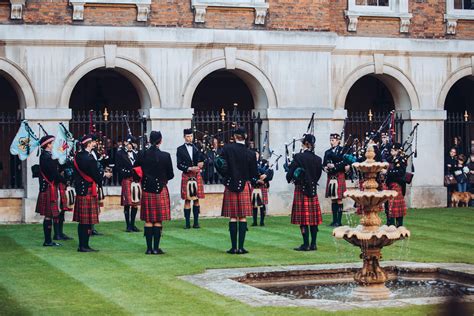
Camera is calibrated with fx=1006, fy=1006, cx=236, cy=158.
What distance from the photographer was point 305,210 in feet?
46.5

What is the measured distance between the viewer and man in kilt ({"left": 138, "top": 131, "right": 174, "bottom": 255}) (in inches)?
550

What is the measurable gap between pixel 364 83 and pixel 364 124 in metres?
2.13

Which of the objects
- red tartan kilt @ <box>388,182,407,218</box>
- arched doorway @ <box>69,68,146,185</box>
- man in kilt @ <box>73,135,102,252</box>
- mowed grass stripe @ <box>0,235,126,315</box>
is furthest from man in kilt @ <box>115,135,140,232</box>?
arched doorway @ <box>69,68,146,185</box>

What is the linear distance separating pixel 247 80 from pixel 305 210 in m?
8.36

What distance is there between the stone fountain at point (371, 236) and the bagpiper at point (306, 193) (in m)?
3.20

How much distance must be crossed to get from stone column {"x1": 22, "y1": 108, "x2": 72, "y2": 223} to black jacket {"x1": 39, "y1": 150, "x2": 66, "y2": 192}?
4662 millimetres

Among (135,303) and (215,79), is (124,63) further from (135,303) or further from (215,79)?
(135,303)

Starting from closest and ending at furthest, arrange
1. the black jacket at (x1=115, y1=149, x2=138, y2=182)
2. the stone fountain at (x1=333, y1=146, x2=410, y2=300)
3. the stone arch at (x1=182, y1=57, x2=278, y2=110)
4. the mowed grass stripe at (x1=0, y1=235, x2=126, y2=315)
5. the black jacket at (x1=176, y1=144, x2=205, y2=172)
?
1. the mowed grass stripe at (x1=0, y1=235, x2=126, y2=315)
2. the stone fountain at (x1=333, y1=146, x2=410, y2=300)
3. the black jacket at (x1=115, y1=149, x2=138, y2=182)
4. the black jacket at (x1=176, y1=144, x2=205, y2=172)
5. the stone arch at (x1=182, y1=57, x2=278, y2=110)

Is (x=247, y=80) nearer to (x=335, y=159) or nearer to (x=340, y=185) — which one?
(x=335, y=159)

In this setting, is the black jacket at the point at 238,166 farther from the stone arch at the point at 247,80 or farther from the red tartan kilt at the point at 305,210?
the stone arch at the point at 247,80

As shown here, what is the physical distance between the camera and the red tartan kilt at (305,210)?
14.1 m

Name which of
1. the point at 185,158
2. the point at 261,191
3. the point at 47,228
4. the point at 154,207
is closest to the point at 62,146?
the point at 47,228

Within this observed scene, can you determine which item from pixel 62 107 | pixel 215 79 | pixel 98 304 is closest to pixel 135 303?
pixel 98 304

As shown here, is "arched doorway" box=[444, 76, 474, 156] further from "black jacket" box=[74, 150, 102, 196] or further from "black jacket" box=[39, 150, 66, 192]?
"black jacket" box=[74, 150, 102, 196]
